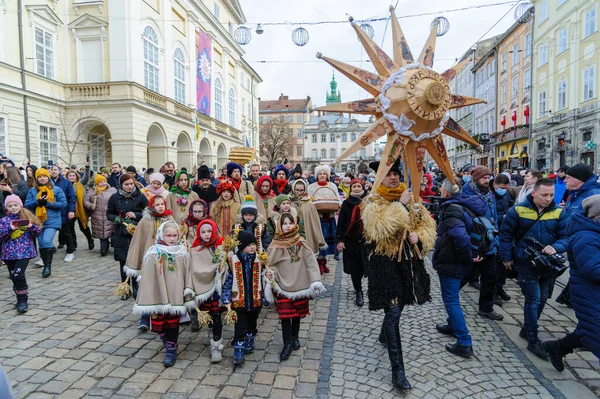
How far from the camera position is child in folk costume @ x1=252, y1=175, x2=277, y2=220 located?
6.16 meters

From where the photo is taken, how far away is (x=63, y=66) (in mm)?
19281

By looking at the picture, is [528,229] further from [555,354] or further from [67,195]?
[67,195]

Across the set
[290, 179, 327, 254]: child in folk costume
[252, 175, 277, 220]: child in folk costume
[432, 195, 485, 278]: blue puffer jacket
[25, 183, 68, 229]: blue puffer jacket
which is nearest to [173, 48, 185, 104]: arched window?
[25, 183, 68, 229]: blue puffer jacket

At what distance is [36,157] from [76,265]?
1244 cm

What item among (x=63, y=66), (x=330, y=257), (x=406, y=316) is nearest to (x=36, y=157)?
(x=63, y=66)

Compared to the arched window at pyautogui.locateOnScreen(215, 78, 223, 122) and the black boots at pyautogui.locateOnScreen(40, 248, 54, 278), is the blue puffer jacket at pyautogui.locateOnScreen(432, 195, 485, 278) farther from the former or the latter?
the arched window at pyautogui.locateOnScreen(215, 78, 223, 122)

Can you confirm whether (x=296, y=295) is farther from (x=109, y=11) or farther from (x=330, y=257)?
(x=109, y=11)

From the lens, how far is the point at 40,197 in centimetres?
701

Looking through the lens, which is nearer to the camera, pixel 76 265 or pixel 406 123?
pixel 406 123

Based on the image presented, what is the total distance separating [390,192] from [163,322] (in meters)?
2.65

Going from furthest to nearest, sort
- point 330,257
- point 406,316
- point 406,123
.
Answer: point 330,257, point 406,316, point 406,123

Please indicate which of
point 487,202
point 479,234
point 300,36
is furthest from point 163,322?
point 300,36

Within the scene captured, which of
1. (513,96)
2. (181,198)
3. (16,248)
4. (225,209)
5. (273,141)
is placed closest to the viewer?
(16,248)

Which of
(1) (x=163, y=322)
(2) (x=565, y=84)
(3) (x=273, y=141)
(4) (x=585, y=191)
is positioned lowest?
(1) (x=163, y=322)
